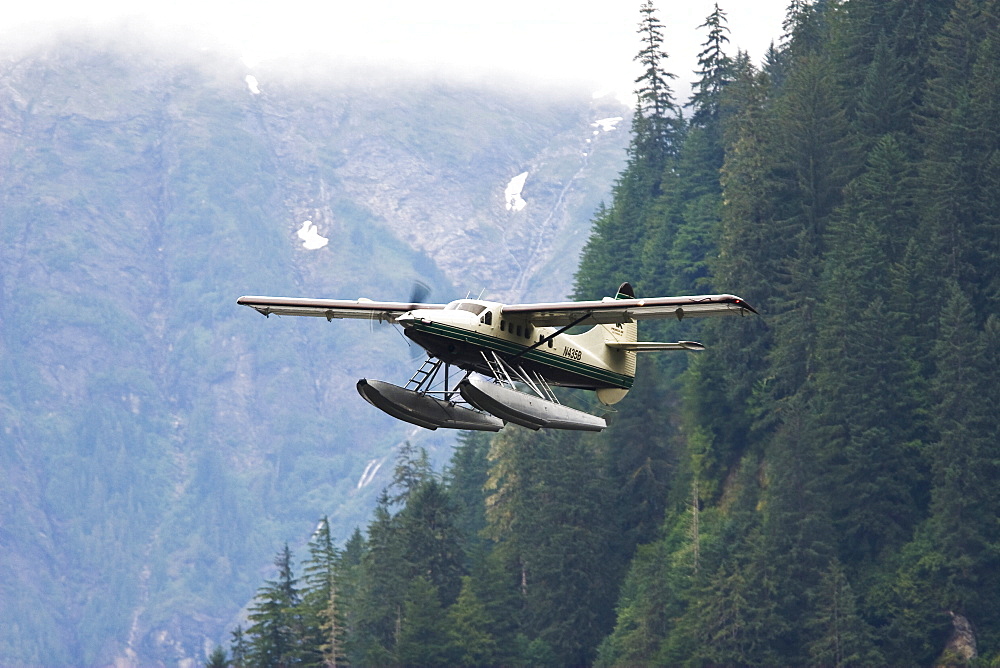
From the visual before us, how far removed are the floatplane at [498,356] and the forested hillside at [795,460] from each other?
64605 millimetres

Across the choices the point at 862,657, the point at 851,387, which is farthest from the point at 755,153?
the point at 862,657

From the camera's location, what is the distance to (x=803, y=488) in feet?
378

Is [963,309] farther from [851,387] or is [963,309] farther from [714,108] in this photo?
[714,108]

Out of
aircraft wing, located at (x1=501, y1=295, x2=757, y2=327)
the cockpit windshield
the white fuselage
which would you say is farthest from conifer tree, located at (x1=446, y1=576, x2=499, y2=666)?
the cockpit windshield

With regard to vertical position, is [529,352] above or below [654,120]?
below

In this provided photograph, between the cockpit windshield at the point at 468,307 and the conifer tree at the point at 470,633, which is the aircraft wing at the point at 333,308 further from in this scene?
the conifer tree at the point at 470,633

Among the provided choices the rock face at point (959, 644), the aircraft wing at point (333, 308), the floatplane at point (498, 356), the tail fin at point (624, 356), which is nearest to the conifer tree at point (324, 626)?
the rock face at point (959, 644)

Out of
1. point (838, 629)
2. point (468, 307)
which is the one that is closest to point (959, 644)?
point (838, 629)

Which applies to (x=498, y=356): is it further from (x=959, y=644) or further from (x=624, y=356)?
(x=959, y=644)

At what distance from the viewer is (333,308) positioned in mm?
50812

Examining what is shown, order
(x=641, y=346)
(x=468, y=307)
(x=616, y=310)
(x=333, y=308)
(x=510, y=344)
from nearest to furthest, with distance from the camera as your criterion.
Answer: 1. (x=468, y=307)
2. (x=616, y=310)
3. (x=510, y=344)
4. (x=641, y=346)
5. (x=333, y=308)

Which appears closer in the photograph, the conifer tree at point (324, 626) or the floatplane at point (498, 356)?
the floatplane at point (498, 356)

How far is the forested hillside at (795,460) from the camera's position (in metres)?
110

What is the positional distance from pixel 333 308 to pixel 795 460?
70496mm
